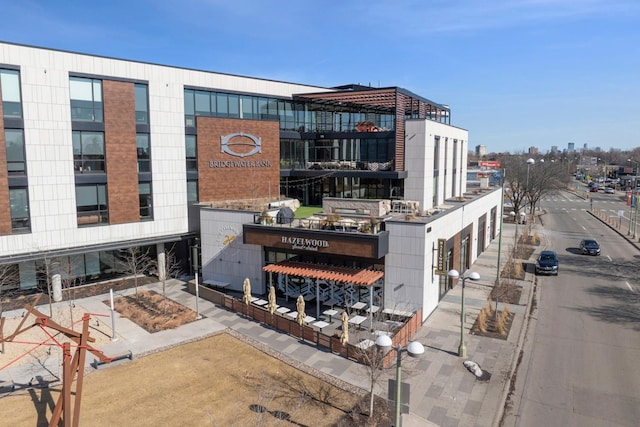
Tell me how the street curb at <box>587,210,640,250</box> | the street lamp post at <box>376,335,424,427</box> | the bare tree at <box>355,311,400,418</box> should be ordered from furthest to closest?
the street curb at <box>587,210,640,250</box> → the bare tree at <box>355,311,400,418</box> → the street lamp post at <box>376,335,424,427</box>

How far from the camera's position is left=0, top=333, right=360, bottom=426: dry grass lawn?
16.0m

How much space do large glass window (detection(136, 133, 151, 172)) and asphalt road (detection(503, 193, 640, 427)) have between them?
2779cm

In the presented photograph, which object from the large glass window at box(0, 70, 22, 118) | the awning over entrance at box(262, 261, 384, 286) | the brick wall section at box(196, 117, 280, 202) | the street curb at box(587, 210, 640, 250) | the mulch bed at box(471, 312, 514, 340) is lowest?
the mulch bed at box(471, 312, 514, 340)

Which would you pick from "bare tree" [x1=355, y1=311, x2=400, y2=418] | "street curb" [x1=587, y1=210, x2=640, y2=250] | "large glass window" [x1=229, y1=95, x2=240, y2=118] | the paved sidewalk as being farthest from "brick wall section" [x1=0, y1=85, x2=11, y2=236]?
"street curb" [x1=587, y1=210, x2=640, y2=250]

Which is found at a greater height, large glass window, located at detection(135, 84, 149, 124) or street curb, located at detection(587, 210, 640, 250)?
large glass window, located at detection(135, 84, 149, 124)

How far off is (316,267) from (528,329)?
1223 centimetres

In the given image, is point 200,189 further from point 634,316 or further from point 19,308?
point 634,316

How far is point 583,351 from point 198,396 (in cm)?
1800

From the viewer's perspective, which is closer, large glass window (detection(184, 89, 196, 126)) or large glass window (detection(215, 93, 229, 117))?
large glass window (detection(184, 89, 196, 126))

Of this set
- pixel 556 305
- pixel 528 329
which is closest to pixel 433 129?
pixel 556 305

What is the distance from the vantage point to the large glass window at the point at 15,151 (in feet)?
89.3

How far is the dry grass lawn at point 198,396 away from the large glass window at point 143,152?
54.8 ft

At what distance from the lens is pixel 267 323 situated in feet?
82.4

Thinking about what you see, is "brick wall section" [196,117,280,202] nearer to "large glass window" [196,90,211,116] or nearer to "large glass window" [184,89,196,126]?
"large glass window" [184,89,196,126]
